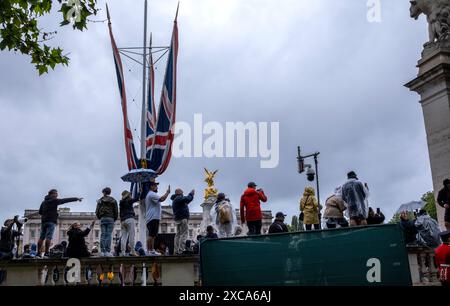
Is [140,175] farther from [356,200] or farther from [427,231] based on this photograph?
[427,231]

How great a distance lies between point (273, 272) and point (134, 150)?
1672cm

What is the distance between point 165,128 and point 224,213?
6697mm

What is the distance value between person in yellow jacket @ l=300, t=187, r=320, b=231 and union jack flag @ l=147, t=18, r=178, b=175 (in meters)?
7.58

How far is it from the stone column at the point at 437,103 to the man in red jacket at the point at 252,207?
5.74 m

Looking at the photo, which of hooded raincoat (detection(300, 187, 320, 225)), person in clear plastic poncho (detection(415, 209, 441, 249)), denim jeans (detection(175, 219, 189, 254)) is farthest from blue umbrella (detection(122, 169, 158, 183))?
person in clear plastic poncho (detection(415, 209, 441, 249))

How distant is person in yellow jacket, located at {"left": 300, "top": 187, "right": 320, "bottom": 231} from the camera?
49.6 ft

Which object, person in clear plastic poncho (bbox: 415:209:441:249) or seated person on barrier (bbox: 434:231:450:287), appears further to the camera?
person in clear plastic poncho (bbox: 415:209:441:249)

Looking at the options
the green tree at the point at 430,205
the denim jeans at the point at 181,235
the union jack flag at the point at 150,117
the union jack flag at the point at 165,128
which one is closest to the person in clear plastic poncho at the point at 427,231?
the denim jeans at the point at 181,235

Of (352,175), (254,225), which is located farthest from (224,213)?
(352,175)

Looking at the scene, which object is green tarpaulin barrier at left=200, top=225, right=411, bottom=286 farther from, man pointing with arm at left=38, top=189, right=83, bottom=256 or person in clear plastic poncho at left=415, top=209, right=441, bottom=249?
person in clear plastic poncho at left=415, top=209, right=441, bottom=249

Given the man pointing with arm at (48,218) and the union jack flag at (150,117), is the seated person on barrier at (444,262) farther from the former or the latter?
the union jack flag at (150,117)

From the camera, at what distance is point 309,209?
15.2 metres

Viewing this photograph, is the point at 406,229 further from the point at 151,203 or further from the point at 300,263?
the point at 300,263
